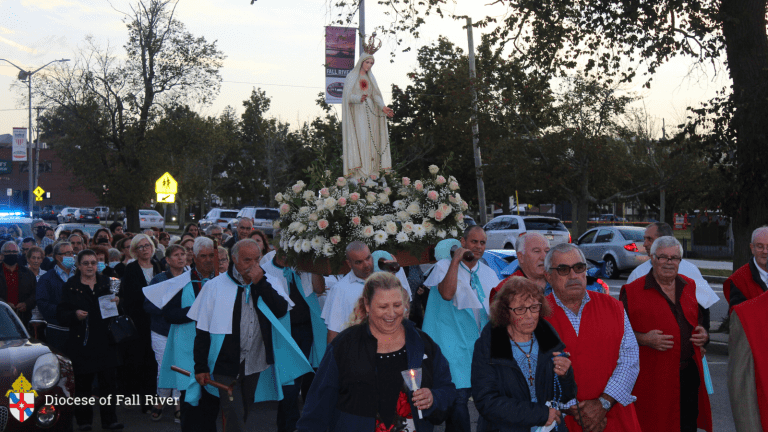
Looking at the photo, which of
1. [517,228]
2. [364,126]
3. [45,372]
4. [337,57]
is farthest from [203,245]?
[517,228]

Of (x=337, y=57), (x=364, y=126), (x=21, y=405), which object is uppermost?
(x=337, y=57)

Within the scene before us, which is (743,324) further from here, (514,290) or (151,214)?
(151,214)

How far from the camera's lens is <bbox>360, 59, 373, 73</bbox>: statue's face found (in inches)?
318

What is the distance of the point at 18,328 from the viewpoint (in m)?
6.81

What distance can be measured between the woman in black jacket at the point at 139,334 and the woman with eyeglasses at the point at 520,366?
17.1ft

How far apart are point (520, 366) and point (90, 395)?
5228 millimetres

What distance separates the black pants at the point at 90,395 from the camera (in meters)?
7.16

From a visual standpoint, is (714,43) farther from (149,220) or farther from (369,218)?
(149,220)

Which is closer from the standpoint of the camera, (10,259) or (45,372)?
(45,372)

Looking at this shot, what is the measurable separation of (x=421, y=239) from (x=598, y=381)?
8.54 ft

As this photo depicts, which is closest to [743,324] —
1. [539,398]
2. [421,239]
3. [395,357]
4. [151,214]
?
[539,398]

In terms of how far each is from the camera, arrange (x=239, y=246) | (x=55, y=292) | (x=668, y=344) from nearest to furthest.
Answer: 1. (x=668, y=344)
2. (x=239, y=246)
3. (x=55, y=292)

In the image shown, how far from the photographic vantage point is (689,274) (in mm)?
5820

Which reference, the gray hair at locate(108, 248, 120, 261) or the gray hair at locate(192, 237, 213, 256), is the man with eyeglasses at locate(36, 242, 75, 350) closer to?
the gray hair at locate(108, 248, 120, 261)
